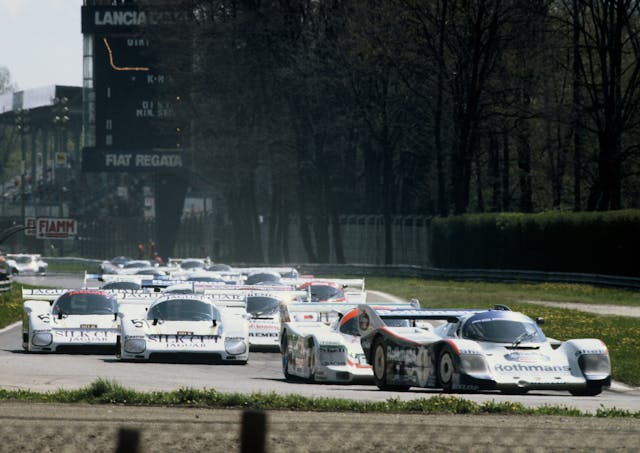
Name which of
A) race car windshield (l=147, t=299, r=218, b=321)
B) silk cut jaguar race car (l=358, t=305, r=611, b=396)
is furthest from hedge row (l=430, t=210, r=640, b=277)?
silk cut jaguar race car (l=358, t=305, r=611, b=396)

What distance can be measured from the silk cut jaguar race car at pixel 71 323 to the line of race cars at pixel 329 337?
2cm

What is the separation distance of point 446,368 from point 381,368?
1.21 m

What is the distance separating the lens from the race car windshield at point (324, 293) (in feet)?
103

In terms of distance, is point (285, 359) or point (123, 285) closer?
point (285, 359)

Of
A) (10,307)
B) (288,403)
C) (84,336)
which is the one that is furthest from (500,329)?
(10,307)

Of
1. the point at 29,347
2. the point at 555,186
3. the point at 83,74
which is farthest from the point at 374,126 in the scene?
the point at 29,347

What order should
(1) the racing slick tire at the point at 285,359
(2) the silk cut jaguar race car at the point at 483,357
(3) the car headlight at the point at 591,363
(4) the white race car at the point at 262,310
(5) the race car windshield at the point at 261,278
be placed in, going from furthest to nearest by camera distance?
(5) the race car windshield at the point at 261,278 → (4) the white race car at the point at 262,310 → (1) the racing slick tire at the point at 285,359 → (3) the car headlight at the point at 591,363 → (2) the silk cut jaguar race car at the point at 483,357

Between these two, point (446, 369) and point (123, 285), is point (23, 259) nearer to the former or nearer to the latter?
point (123, 285)

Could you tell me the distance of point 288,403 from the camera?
14258mm

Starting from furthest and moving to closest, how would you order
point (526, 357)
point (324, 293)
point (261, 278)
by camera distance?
1. point (261, 278)
2. point (324, 293)
3. point (526, 357)

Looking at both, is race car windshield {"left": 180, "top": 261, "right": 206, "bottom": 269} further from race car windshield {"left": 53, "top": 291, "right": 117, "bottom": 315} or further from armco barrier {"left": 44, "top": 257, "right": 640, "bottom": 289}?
race car windshield {"left": 53, "top": 291, "right": 117, "bottom": 315}

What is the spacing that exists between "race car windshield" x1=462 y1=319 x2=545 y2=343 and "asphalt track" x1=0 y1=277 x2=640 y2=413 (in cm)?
73

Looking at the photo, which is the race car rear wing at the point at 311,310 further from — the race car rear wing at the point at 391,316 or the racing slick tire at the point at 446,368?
the racing slick tire at the point at 446,368

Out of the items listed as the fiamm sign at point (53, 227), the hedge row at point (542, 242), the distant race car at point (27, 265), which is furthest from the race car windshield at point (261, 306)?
the distant race car at point (27, 265)
